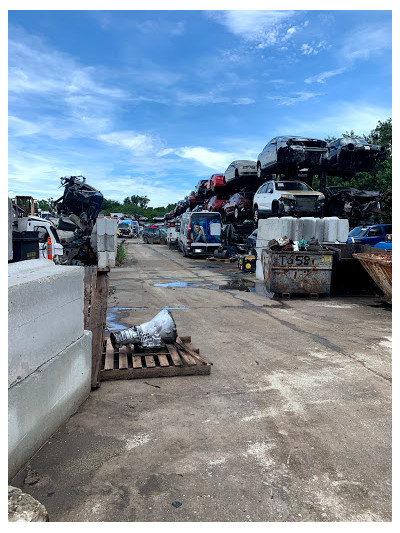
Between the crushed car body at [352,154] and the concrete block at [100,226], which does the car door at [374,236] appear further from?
the concrete block at [100,226]

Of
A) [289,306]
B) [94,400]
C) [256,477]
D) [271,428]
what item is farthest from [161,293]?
[256,477]

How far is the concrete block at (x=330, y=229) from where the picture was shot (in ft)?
38.8

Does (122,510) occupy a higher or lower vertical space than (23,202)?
lower

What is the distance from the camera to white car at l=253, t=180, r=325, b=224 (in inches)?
637

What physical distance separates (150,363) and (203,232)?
57.7 feet

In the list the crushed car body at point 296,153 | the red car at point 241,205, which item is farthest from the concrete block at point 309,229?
the red car at point 241,205

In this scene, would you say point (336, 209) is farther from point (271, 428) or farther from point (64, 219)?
point (271, 428)

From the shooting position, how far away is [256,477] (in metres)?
2.89

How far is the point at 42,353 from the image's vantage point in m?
3.25

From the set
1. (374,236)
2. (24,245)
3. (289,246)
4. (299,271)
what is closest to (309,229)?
(289,246)

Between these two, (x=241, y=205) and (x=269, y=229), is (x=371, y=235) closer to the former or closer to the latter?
(x=241, y=205)

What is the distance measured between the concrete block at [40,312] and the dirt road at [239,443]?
0.75 metres

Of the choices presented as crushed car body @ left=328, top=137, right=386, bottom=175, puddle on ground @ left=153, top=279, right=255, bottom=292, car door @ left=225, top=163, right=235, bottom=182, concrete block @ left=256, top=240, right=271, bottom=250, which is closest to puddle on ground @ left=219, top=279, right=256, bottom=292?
puddle on ground @ left=153, top=279, right=255, bottom=292
